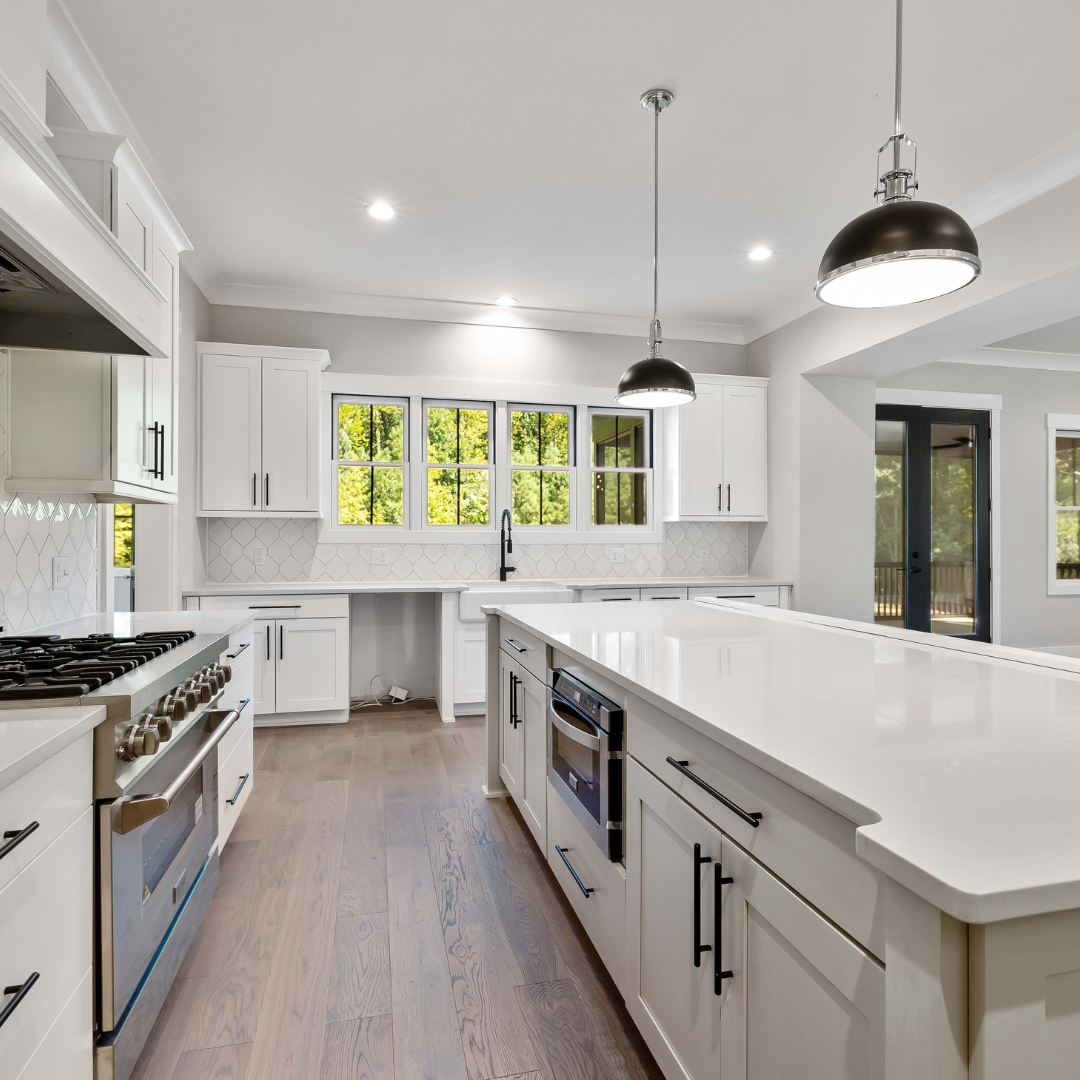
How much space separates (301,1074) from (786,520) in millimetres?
4485

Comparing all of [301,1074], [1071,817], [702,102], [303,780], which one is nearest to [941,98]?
[702,102]

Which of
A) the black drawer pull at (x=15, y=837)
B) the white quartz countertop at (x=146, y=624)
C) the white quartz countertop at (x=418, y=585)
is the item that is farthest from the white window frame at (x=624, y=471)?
the black drawer pull at (x=15, y=837)

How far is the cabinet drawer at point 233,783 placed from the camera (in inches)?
92.5

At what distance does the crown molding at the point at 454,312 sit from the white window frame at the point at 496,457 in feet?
0.73

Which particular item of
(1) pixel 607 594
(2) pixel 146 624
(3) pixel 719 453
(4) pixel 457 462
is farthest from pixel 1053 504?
(2) pixel 146 624

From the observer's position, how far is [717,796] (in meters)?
1.19

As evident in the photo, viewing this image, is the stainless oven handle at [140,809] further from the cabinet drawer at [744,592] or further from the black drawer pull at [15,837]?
the cabinet drawer at [744,592]

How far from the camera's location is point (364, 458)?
16.6 ft

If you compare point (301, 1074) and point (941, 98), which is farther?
point (941, 98)

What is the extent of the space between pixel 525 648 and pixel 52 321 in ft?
5.62

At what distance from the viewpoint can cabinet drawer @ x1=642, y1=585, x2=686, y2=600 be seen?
16.1 feet

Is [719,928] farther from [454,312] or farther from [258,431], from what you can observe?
[454,312]

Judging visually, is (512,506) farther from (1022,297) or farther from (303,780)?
(1022,297)

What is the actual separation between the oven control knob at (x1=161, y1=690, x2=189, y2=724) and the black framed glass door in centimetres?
542
